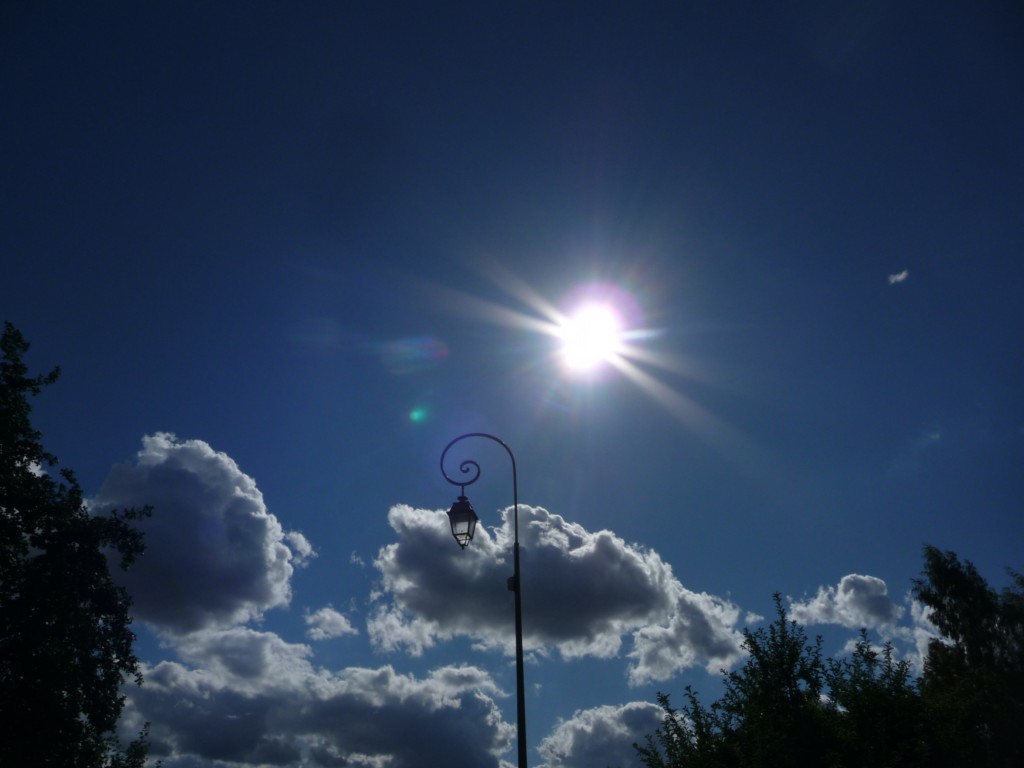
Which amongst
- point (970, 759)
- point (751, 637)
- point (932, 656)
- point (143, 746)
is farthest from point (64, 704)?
point (932, 656)

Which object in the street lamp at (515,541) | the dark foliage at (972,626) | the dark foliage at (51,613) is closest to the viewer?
the street lamp at (515,541)

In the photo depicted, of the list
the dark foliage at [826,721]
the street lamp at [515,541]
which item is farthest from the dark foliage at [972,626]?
the street lamp at [515,541]

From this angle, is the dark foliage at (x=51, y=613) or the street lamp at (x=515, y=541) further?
the dark foliage at (x=51, y=613)

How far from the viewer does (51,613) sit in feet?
93.9

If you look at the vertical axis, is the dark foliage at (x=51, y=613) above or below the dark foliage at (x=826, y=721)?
above

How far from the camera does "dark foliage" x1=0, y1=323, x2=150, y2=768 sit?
2595 cm

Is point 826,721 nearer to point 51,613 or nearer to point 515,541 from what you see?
point 515,541

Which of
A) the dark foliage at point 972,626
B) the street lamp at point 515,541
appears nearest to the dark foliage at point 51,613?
the street lamp at point 515,541

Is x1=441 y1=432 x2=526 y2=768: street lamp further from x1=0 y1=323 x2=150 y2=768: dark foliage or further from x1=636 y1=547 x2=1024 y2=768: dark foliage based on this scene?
x1=0 y1=323 x2=150 y2=768: dark foliage

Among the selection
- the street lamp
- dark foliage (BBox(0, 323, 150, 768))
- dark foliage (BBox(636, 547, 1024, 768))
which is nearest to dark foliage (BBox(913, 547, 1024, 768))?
dark foliage (BBox(636, 547, 1024, 768))

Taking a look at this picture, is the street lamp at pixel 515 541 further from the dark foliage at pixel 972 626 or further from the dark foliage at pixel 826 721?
the dark foliage at pixel 972 626

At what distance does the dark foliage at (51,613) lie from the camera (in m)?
26.0

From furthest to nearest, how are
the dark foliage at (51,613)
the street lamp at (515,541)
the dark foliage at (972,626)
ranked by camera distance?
the dark foliage at (972,626) → the dark foliage at (51,613) → the street lamp at (515,541)

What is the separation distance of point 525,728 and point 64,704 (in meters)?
24.3
